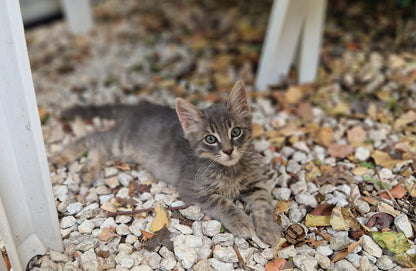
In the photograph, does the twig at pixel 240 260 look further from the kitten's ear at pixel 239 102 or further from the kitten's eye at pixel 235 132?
the kitten's ear at pixel 239 102

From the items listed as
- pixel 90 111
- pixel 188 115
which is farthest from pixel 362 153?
pixel 90 111

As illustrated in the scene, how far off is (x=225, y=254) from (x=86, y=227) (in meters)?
0.81

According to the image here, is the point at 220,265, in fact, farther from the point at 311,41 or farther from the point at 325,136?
the point at 311,41

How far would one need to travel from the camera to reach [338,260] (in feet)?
6.98

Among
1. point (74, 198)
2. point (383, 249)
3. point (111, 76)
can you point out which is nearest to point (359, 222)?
point (383, 249)

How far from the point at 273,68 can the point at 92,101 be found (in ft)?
5.39

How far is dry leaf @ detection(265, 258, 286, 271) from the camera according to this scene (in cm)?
212

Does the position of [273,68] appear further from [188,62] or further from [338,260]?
[338,260]

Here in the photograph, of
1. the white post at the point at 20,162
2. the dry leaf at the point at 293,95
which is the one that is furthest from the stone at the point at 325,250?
the dry leaf at the point at 293,95

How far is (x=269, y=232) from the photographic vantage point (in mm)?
2242

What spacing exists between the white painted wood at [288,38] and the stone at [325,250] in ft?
6.08

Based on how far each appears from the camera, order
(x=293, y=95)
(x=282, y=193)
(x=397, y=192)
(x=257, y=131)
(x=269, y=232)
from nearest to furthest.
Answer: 1. (x=269, y=232)
2. (x=397, y=192)
3. (x=282, y=193)
4. (x=257, y=131)
5. (x=293, y=95)

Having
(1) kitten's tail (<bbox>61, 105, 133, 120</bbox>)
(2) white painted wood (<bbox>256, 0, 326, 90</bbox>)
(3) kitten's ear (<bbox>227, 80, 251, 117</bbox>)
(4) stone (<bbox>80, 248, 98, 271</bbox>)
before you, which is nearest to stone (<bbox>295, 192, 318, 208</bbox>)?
(3) kitten's ear (<bbox>227, 80, 251, 117</bbox>)

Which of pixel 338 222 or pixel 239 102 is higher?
pixel 239 102
